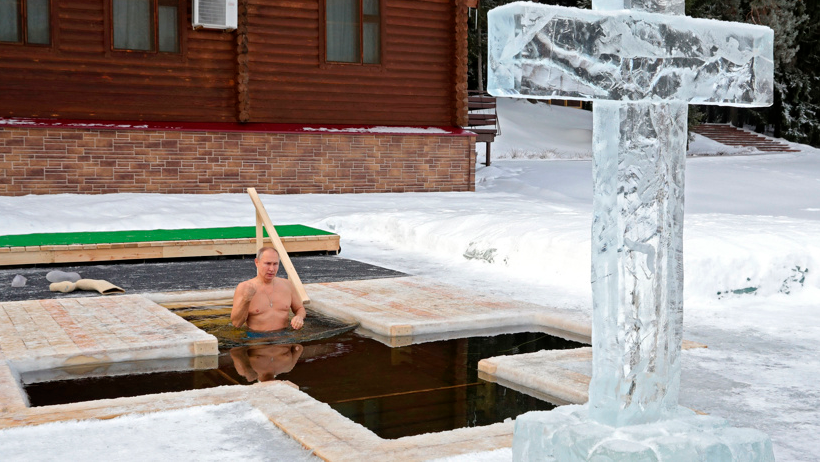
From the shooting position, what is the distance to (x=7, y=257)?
9.90m

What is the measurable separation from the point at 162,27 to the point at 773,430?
45.8 ft

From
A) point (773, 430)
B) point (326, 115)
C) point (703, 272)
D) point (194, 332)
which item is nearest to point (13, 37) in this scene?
point (326, 115)

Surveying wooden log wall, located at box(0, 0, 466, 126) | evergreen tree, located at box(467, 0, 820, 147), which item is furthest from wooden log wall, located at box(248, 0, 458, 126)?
evergreen tree, located at box(467, 0, 820, 147)

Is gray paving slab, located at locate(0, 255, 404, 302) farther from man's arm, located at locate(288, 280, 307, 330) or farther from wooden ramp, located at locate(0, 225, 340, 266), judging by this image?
man's arm, located at locate(288, 280, 307, 330)

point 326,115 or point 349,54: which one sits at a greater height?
point 349,54

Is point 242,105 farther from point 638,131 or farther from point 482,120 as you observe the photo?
point 638,131

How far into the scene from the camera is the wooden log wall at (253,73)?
1518 centimetres

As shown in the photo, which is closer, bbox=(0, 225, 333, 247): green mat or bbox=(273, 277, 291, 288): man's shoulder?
bbox=(273, 277, 291, 288): man's shoulder

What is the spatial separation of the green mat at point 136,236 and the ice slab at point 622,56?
902 centimetres

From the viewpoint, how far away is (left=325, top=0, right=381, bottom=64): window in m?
17.4

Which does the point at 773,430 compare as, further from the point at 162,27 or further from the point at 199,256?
the point at 162,27

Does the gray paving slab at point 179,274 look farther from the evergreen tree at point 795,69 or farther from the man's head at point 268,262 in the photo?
the evergreen tree at point 795,69

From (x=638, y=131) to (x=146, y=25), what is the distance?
14.8m

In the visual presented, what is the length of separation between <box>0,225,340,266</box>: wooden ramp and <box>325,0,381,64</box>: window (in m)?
6.59
